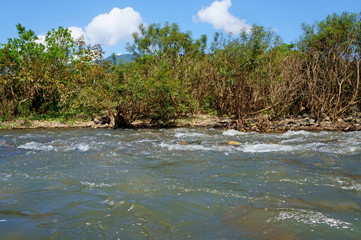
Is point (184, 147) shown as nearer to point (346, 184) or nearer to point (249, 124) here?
point (346, 184)

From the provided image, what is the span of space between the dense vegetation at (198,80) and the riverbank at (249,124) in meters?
0.59

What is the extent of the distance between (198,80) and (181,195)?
1874 centimetres

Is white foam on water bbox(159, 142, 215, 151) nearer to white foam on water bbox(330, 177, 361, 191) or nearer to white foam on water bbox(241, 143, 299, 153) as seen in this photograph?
white foam on water bbox(241, 143, 299, 153)

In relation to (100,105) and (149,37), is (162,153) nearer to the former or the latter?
(100,105)

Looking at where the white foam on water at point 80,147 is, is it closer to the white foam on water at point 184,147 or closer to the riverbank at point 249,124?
the white foam on water at point 184,147

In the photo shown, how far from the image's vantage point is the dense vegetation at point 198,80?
17.8m

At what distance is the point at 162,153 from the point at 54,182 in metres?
3.94

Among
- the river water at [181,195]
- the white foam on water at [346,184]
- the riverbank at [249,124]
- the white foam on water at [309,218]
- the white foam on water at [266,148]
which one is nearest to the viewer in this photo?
the river water at [181,195]

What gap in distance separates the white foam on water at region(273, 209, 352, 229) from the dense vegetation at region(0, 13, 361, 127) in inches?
499

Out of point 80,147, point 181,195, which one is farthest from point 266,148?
point 80,147

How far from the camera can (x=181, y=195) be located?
5258 mm

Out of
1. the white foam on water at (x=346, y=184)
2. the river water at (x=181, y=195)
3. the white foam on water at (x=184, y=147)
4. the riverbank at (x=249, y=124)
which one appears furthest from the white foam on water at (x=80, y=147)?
the white foam on water at (x=346, y=184)

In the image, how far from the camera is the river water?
3865 mm

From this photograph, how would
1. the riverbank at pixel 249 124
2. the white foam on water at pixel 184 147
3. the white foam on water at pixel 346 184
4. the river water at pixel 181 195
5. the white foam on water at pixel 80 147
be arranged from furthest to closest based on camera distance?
1. the riverbank at pixel 249 124
2. the white foam on water at pixel 80 147
3. the white foam on water at pixel 184 147
4. the white foam on water at pixel 346 184
5. the river water at pixel 181 195
